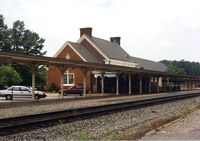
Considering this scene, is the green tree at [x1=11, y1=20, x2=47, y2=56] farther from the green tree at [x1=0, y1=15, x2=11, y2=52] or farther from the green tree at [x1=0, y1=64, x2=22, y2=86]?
the green tree at [x1=0, y1=64, x2=22, y2=86]

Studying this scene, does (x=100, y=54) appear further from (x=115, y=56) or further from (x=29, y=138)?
(x=29, y=138)

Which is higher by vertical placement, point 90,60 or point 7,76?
point 90,60

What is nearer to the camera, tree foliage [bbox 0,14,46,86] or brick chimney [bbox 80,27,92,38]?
brick chimney [bbox 80,27,92,38]

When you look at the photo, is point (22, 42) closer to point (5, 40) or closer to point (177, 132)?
point (5, 40)

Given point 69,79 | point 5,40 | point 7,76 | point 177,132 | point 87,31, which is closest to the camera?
point 177,132

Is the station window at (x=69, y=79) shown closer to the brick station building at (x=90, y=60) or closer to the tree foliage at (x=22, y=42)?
the brick station building at (x=90, y=60)

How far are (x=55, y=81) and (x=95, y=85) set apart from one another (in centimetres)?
695

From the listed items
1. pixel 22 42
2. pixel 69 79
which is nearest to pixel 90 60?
pixel 69 79

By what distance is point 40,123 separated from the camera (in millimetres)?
11078

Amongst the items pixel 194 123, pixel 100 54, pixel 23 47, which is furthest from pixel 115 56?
pixel 194 123

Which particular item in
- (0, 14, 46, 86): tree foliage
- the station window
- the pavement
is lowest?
the pavement

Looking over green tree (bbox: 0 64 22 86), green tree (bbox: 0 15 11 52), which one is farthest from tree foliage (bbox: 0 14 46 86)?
green tree (bbox: 0 64 22 86)

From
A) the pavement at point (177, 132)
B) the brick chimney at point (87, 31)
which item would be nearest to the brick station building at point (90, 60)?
the brick chimney at point (87, 31)

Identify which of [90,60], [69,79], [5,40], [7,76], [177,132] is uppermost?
[5,40]
